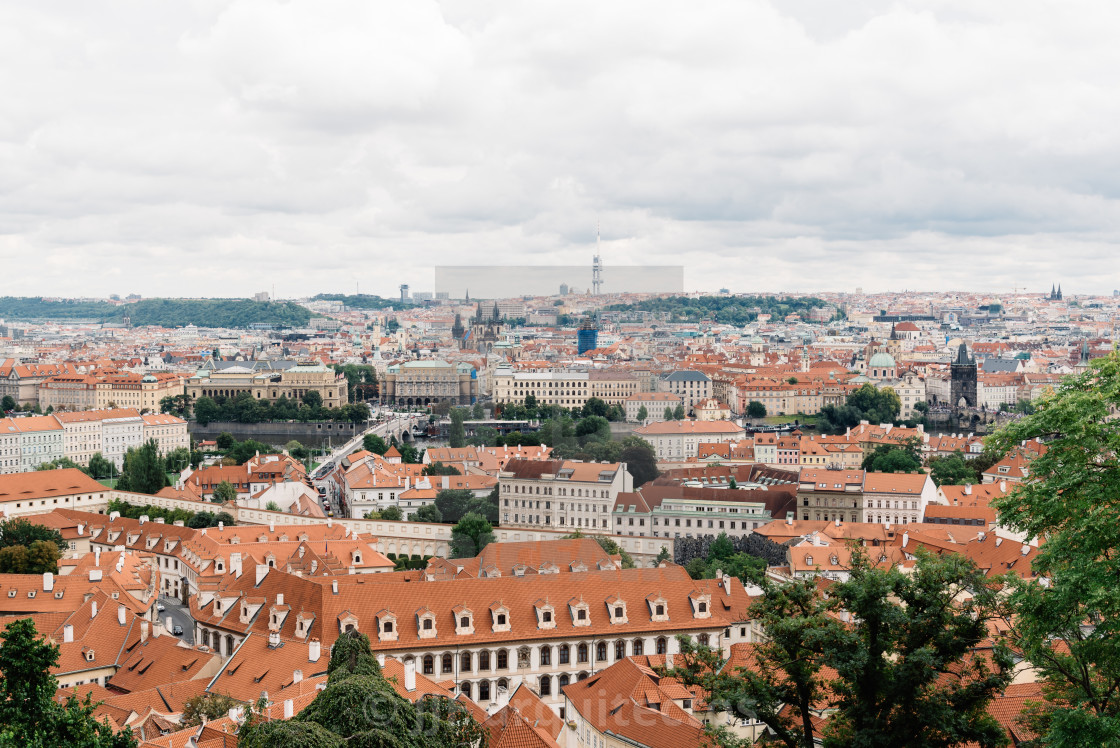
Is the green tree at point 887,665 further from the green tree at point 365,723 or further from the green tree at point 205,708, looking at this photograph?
the green tree at point 205,708

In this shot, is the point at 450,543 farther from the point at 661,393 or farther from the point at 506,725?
the point at 661,393

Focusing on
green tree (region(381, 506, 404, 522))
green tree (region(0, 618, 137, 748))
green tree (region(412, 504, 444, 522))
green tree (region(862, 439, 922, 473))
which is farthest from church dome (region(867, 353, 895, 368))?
green tree (region(0, 618, 137, 748))

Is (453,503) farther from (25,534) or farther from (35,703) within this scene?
(35,703)

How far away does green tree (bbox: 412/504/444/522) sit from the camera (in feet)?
177

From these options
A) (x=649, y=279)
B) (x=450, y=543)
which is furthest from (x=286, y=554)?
(x=649, y=279)

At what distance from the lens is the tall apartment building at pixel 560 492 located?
56.5 m

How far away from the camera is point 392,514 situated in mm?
53344

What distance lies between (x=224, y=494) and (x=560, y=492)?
49.0 ft

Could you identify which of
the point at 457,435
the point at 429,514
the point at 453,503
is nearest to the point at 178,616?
the point at 429,514

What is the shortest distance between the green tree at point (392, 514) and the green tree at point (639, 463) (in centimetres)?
1517

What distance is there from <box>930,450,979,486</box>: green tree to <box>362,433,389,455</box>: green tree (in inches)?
1354

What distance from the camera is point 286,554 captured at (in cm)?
3850

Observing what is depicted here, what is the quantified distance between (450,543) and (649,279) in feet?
296

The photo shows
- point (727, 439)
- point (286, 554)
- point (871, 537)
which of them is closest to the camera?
point (286, 554)
